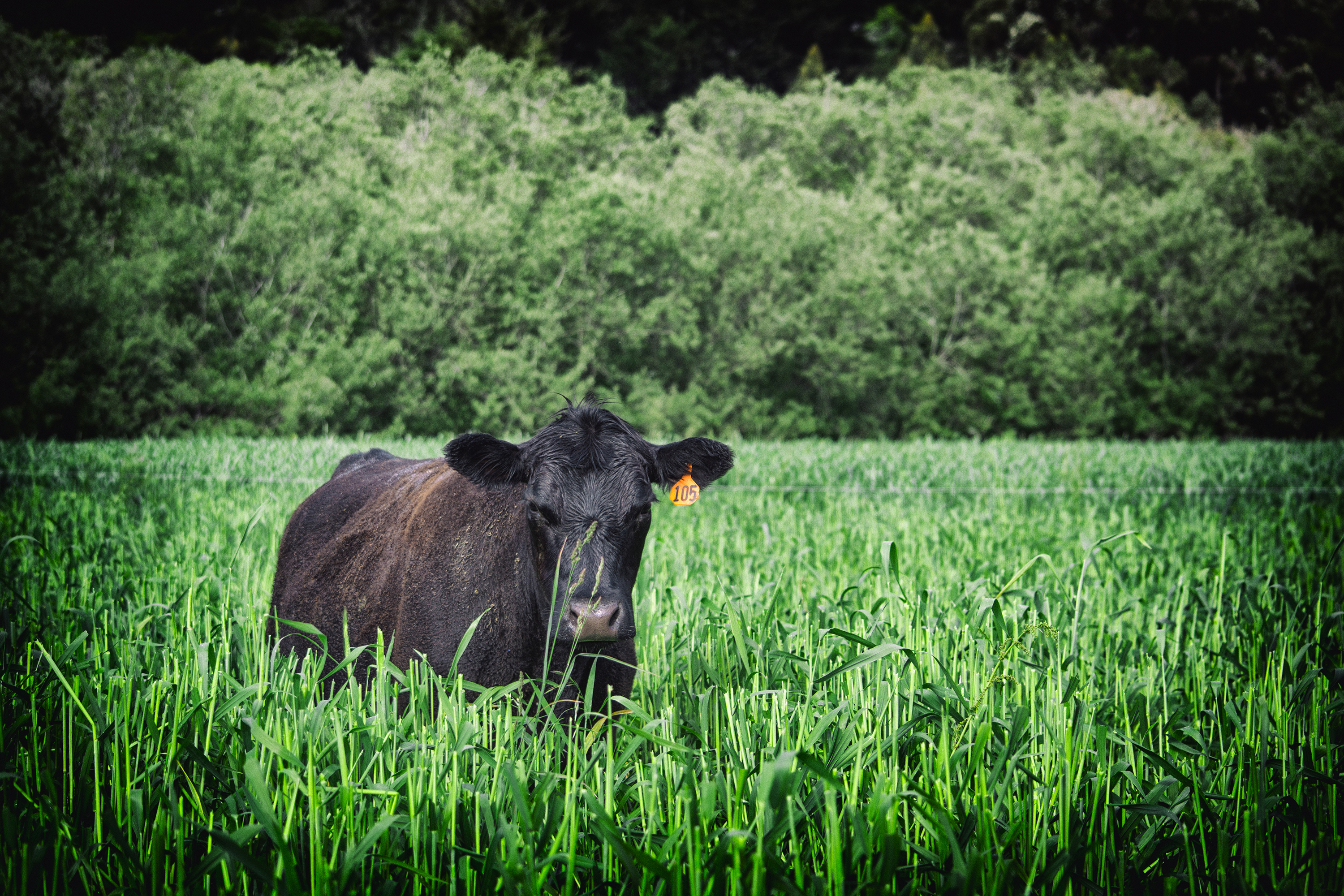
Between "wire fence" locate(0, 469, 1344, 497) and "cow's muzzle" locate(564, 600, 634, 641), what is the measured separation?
343 inches

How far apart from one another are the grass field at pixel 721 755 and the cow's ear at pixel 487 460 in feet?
2.51

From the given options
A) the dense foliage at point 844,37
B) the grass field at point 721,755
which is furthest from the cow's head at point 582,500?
the dense foliage at point 844,37

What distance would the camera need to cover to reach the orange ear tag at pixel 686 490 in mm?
3664

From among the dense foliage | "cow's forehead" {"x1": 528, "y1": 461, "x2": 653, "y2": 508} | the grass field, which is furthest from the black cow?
the dense foliage

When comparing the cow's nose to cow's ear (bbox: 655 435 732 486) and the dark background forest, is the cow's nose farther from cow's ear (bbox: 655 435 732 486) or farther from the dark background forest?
the dark background forest

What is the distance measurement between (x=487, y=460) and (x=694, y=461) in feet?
3.02

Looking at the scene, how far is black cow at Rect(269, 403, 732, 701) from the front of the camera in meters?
2.98

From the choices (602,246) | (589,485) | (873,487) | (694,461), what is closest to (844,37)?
(602,246)

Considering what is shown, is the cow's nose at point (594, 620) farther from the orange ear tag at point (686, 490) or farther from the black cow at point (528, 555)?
the orange ear tag at point (686, 490)

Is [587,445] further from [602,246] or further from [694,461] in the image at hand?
[602,246]

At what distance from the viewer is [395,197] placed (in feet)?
90.8

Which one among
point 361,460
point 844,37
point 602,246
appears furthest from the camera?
point 844,37

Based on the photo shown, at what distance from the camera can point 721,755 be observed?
112 inches

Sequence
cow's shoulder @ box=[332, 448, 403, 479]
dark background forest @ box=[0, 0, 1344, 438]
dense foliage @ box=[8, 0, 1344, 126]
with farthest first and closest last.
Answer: dense foliage @ box=[8, 0, 1344, 126], dark background forest @ box=[0, 0, 1344, 438], cow's shoulder @ box=[332, 448, 403, 479]
